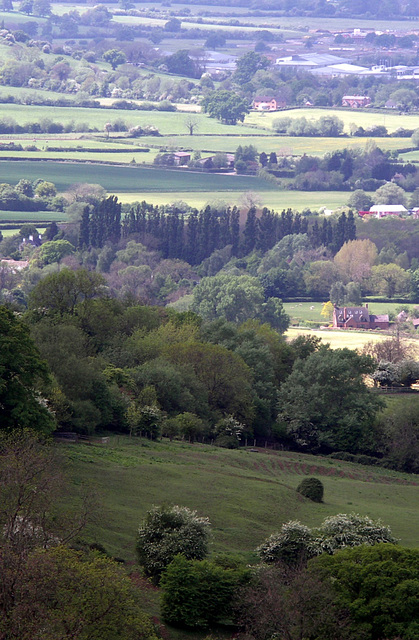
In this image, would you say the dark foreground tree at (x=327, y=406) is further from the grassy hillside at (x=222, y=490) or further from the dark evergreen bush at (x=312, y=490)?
the dark evergreen bush at (x=312, y=490)

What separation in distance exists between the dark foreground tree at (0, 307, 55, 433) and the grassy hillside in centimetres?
256

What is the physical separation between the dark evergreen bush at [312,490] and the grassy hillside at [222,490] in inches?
17.4

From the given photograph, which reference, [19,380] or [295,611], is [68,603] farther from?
[19,380]

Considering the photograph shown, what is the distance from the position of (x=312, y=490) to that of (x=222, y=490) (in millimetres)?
5104

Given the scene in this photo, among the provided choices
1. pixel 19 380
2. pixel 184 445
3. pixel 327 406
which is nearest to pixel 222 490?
pixel 19 380

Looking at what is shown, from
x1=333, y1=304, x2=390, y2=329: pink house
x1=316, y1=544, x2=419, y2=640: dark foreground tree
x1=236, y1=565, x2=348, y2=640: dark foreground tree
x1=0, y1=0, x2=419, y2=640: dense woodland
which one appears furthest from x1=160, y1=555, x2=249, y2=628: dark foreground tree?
x1=333, y1=304, x2=390, y2=329: pink house

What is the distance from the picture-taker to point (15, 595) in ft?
112

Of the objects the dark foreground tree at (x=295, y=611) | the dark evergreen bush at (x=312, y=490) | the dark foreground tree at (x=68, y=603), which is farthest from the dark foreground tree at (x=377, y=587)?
the dark evergreen bush at (x=312, y=490)

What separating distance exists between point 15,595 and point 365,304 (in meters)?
147

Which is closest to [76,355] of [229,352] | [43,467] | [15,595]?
[229,352]

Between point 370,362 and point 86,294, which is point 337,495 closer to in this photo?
point 370,362

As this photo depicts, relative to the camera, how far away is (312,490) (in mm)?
59688

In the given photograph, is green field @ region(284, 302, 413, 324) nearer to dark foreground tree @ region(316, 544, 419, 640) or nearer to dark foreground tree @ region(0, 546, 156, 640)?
dark foreground tree @ region(316, 544, 419, 640)

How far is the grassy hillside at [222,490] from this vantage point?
49.9m
